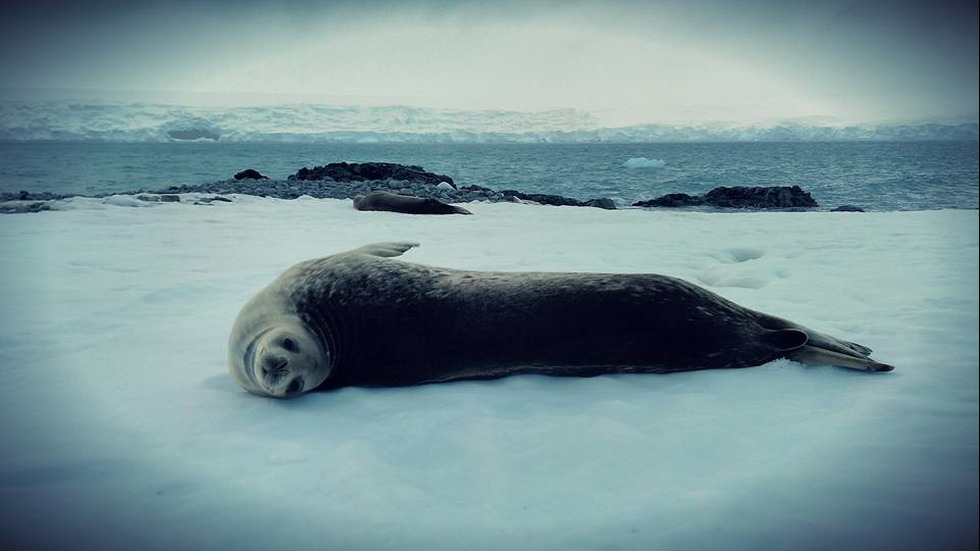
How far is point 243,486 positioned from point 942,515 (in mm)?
2100

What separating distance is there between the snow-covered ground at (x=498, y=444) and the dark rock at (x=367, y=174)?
1371cm

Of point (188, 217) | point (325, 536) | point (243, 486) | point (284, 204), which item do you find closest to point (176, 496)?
point (243, 486)

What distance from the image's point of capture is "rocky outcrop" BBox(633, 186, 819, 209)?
15.1 m

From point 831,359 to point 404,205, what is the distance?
885 cm

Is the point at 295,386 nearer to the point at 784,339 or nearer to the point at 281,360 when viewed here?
the point at 281,360

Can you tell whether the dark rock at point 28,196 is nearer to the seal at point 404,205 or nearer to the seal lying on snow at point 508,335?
the seal at point 404,205

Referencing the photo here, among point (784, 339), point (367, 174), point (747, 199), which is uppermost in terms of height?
point (367, 174)

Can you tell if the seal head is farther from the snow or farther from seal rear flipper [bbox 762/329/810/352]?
the snow

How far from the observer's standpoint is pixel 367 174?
1884cm

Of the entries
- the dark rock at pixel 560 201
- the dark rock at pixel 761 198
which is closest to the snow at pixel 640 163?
the dark rock at pixel 761 198

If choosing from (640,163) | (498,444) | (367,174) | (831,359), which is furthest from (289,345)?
(640,163)

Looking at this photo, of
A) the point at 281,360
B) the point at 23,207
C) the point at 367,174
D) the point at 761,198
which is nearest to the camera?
A: the point at 281,360

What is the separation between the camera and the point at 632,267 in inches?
223

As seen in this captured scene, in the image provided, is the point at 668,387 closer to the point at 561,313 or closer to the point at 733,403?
the point at 733,403
